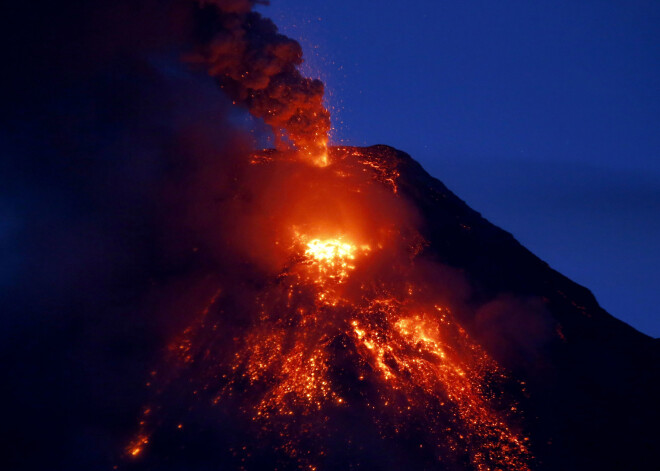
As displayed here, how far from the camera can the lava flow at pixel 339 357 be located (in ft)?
23.9

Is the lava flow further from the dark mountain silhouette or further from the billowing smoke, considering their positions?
the billowing smoke

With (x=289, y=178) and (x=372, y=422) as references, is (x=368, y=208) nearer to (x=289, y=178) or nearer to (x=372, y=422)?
(x=289, y=178)

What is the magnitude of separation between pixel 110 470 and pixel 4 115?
28.7 ft

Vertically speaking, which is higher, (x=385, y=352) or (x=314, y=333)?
(x=385, y=352)

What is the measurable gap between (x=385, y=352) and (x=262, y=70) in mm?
6652

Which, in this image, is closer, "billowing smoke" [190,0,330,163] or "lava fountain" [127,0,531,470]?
"lava fountain" [127,0,531,470]

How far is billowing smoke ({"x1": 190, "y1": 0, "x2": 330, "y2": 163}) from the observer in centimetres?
1177

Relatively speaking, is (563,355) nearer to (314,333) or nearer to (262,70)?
(314,333)

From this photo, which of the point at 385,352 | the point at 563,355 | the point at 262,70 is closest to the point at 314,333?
the point at 385,352

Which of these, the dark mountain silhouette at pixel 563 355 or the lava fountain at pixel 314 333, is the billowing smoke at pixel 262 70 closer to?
the lava fountain at pixel 314 333

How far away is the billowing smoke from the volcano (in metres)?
0.83

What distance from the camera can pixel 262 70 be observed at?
38.9ft

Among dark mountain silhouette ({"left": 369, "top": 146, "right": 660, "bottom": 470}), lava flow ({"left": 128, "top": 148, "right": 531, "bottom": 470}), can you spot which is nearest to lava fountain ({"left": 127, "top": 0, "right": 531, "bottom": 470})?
lava flow ({"left": 128, "top": 148, "right": 531, "bottom": 470})

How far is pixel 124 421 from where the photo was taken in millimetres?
7422
